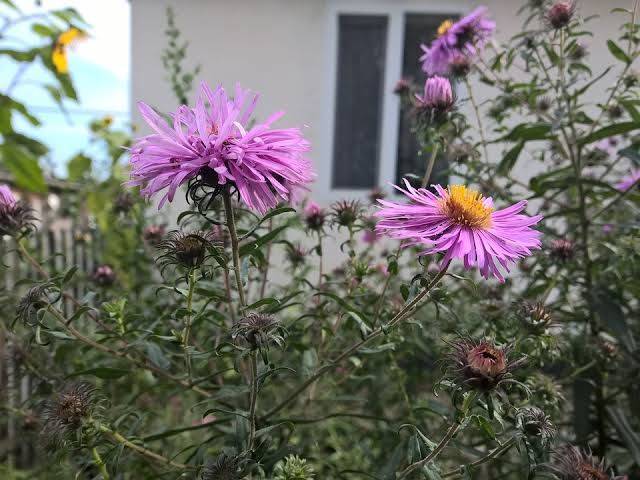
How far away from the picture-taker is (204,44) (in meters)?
3.32

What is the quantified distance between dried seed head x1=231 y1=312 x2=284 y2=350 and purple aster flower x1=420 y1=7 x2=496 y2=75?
99 centimetres

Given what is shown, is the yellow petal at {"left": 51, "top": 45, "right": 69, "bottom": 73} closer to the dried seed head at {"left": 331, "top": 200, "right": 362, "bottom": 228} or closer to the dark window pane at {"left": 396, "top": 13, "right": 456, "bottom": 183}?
the dried seed head at {"left": 331, "top": 200, "right": 362, "bottom": 228}

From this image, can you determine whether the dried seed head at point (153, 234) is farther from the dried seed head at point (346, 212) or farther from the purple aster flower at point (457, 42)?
the purple aster flower at point (457, 42)

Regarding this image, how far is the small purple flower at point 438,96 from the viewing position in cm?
Answer: 96

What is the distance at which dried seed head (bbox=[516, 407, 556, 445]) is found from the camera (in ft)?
2.14

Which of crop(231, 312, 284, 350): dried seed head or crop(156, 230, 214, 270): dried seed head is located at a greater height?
crop(156, 230, 214, 270): dried seed head

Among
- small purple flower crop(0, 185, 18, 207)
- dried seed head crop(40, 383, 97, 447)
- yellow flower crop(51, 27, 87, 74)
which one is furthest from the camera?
yellow flower crop(51, 27, 87, 74)

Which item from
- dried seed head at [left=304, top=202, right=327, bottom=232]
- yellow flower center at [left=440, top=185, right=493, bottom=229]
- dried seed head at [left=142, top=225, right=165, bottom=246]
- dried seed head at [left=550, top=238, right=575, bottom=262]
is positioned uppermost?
yellow flower center at [left=440, top=185, right=493, bottom=229]

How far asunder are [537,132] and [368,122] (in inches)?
90.5

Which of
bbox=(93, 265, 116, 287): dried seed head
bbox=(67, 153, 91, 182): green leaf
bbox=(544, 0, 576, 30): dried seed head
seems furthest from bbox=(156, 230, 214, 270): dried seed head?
bbox=(67, 153, 91, 182): green leaf

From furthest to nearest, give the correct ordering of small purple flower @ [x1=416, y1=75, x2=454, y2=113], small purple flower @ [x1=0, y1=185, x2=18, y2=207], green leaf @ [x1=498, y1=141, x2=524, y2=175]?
green leaf @ [x1=498, y1=141, x2=524, y2=175] → small purple flower @ [x1=416, y1=75, x2=454, y2=113] → small purple flower @ [x1=0, y1=185, x2=18, y2=207]

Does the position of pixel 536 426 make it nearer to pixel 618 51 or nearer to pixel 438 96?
pixel 438 96

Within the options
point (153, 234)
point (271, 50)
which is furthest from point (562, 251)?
point (271, 50)

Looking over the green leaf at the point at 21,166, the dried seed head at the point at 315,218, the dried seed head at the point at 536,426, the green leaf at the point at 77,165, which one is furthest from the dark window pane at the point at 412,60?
the dried seed head at the point at 536,426
